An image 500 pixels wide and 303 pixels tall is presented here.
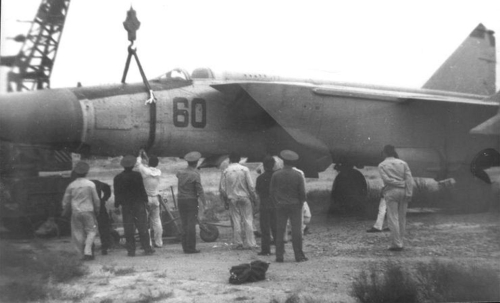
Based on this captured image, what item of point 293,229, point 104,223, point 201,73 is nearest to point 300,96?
point 201,73

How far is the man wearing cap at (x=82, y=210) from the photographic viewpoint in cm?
871

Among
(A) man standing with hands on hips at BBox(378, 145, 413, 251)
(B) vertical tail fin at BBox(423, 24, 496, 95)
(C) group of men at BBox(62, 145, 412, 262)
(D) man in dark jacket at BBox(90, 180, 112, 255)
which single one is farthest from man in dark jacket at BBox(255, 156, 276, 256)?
(B) vertical tail fin at BBox(423, 24, 496, 95)

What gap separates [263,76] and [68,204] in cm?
499

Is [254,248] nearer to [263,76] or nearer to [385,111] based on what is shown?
[263,76]

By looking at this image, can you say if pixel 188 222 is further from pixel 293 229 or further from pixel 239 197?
pixel 293 229

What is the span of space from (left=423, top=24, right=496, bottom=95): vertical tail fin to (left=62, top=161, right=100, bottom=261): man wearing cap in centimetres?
1052

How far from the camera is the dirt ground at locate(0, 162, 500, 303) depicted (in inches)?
262

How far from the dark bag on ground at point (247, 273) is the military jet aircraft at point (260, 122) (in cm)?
426

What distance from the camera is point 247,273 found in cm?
695

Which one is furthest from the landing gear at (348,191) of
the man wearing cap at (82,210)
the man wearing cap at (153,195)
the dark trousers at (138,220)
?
the man wearing cap at (82,210)

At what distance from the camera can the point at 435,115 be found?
1260cm

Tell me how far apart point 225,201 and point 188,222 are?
2.78 ft

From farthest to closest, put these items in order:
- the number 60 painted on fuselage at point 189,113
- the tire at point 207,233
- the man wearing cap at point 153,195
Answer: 1. the number 60 painted on fuselage at point 189,113
2. the tire at point 207,233
3. the man wearing cap at point 153,195

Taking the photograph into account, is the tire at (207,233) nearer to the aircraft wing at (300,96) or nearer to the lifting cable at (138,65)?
the lifting cable at (138,65)
